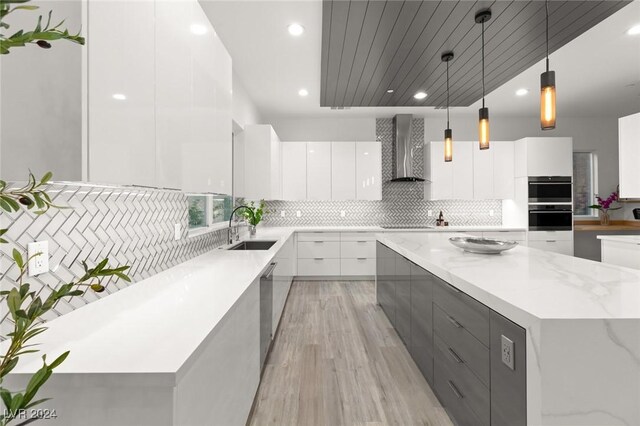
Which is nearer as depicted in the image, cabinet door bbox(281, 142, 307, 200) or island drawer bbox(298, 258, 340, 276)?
island drawer bbox(298, 258, 340, 276)

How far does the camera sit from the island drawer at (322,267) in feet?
16.5

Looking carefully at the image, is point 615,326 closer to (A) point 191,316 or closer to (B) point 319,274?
(A) point 191,316

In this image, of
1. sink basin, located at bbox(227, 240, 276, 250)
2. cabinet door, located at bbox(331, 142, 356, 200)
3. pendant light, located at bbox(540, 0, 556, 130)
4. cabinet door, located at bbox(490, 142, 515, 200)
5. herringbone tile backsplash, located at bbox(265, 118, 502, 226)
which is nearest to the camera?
pendant light, located at bbox(540, 0, 556, 130)

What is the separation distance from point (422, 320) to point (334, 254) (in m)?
2.88

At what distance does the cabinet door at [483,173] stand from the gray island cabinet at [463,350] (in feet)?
10.9

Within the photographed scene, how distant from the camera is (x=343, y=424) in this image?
1795mm

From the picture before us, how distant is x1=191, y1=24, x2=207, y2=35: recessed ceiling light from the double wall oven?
5103 millimetres

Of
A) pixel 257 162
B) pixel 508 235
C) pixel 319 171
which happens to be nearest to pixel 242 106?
pixel 257 162

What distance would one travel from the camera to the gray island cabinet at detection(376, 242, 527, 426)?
1188 mm

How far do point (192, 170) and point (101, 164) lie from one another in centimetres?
62

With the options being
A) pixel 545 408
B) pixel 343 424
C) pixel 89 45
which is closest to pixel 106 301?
pixel 89 45

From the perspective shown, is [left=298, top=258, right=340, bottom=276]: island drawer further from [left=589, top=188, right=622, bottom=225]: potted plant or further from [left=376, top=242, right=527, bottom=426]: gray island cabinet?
[left=589, top=188, right=622, bottom=225]: potted plant

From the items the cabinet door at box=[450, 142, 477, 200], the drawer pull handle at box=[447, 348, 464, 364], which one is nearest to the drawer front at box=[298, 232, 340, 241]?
the cabinet door at box=[450, 142, 477, 200]

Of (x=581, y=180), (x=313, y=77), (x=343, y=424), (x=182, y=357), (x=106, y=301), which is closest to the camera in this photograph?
(x=182, y=357)
